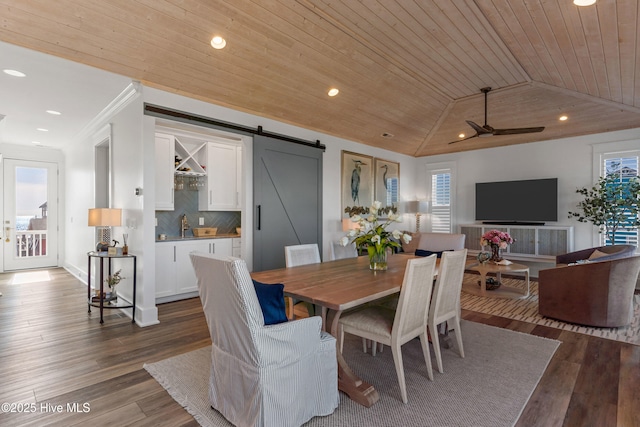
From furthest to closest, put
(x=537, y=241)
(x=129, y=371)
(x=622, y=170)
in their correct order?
(x=537, y=241), (x=622, y=170), (x=129, y=371)

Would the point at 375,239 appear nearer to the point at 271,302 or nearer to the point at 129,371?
the point at 271,302

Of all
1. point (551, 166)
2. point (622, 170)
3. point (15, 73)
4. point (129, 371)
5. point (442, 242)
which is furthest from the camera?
point (551, 166)

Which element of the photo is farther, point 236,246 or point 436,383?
point 236,246

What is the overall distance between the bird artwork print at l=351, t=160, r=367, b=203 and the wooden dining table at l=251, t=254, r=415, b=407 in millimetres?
3453

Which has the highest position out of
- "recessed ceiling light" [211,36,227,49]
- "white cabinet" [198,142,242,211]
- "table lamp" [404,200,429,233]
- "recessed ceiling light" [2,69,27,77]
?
"recessed ceiling light" [211,36,227,49]

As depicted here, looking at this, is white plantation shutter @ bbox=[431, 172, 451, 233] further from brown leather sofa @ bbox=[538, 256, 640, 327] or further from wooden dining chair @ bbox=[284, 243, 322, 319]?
wooden dining chair @ bbox=[284, 243, 322, 319]

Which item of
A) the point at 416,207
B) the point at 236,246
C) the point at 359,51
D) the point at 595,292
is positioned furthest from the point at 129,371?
the point at 416,207

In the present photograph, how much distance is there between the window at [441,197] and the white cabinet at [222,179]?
16.1 ft

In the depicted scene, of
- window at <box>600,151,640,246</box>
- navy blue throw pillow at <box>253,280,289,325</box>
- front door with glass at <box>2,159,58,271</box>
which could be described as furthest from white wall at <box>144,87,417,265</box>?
front door with glass at <box>2,159,58,271</box>

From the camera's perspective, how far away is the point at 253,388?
1771mm

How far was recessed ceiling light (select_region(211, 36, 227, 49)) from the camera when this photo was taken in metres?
3.26

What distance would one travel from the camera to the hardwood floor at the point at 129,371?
2035mm

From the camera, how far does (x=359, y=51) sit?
3.93m

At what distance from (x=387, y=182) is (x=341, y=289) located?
Answer: 5.37m
